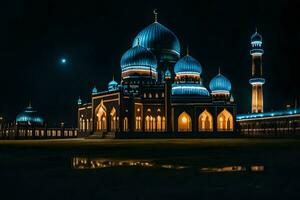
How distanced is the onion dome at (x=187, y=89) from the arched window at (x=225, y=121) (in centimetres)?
484

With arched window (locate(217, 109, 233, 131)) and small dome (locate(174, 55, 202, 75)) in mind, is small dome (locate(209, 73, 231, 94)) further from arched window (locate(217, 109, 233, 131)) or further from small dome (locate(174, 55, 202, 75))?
arched window (locate(217, 109, 233, 131))

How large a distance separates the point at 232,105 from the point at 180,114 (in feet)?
27.3

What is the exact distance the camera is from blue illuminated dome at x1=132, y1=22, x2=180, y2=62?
213 feet

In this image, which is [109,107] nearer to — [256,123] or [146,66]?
[146,66]

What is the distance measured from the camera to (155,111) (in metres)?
56.1

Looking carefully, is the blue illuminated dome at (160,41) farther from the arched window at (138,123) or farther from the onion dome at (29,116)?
the onion dome at (29,116)

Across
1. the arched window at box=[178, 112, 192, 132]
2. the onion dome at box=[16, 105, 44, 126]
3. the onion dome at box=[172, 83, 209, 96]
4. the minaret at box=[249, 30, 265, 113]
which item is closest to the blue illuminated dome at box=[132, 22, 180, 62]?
the onion dome at box=[172, 83, 209, 96]

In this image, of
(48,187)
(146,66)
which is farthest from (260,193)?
(146,66)

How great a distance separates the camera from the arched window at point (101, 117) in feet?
182

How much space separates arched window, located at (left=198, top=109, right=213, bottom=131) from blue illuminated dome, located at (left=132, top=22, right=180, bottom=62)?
12.7 m

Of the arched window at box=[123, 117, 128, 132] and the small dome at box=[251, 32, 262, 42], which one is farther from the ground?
the small dome at box=[251, 32, 262, 42]

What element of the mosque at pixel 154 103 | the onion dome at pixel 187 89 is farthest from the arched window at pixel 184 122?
the onion dome at pixel 187 89

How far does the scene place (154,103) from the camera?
183ft

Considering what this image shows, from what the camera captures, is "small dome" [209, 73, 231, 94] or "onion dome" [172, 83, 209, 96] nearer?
"onion dome" [172, 83, 209, 96]
